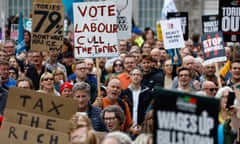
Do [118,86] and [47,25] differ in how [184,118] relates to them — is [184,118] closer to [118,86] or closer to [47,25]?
[118,86]

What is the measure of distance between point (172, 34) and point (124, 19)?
1695mm

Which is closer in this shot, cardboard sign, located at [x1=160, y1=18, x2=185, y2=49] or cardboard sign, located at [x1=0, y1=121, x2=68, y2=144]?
cardboard sign, located at [x1=0, y1=121, x2=68, y2=144]

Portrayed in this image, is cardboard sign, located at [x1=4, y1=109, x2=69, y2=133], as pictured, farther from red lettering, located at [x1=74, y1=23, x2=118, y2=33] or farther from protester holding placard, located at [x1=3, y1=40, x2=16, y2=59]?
protester holding placard, located at [x1=3, y1=40, x2=16, y2=59]

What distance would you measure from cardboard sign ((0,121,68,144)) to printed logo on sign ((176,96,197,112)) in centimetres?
234

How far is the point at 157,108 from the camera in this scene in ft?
23.2

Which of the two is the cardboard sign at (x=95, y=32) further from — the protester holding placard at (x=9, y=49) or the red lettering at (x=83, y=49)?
the protester holding placard at (x=9, y=49)

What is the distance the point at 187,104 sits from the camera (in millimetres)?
6949

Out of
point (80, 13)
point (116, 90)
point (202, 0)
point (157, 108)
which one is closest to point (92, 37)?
point (80, 13)

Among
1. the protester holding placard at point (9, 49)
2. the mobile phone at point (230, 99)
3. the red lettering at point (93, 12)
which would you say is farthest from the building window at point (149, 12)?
the mobile phone at point (230, 99)

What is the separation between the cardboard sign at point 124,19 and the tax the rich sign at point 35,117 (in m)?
7.87

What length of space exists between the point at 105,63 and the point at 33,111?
33.5 feet

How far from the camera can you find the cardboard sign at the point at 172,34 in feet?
62.6

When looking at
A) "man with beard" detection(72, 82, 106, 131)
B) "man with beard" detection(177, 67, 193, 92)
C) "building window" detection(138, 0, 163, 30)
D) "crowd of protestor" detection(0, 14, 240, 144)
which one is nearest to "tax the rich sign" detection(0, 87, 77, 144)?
"crowd of protestor" detection(0, 14, 240, 144)

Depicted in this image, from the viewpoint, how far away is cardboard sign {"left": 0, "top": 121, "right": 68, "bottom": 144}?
30.3ft
